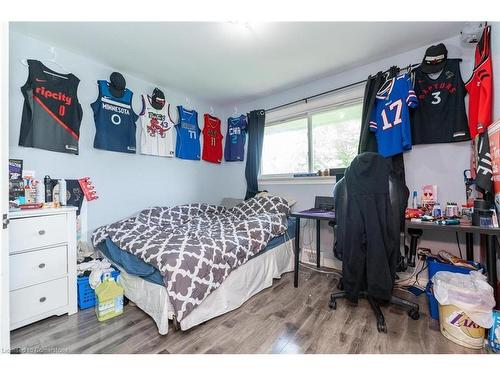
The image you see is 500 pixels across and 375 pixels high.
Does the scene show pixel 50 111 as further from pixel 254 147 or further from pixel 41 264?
pixel 254 147

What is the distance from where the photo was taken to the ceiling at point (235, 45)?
5.82 ft

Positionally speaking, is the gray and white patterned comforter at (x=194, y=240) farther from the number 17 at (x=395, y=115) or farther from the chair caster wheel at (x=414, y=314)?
the number 17 at (x=395, y=115)

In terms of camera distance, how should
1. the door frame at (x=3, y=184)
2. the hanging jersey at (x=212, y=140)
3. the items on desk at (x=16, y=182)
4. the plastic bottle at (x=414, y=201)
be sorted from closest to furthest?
the door frame at (x=3, y=184) < the items on desk at (x=16, y=182) < the plastic bottle at (x=414, y=201) < the hanging jersey at (x=212, y=140)

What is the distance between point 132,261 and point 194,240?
508mm

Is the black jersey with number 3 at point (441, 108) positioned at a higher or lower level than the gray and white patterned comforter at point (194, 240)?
higher

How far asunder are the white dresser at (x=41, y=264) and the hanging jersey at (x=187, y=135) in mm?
1585

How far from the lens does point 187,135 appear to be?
3.09 metres

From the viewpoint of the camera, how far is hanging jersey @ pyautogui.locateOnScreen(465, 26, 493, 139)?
1636mm

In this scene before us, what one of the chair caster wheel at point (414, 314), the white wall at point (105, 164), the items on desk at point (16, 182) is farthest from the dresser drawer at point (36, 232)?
the chair caster wheel at point (414, 314)

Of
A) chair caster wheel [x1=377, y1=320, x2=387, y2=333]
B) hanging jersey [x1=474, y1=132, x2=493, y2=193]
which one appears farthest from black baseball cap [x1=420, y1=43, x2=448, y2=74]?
chair caster wheel [x1=377, y1=320, x2=387, y2=333]

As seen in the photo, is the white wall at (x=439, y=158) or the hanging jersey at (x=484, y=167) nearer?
the hanging jersey at (x=484, y=167)

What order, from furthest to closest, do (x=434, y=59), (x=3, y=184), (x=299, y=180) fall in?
1. (x=299, y=180)
2. (x=434, y=59)
3. (x=3, y=184)

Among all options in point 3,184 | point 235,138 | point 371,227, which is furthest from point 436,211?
point 3,184
